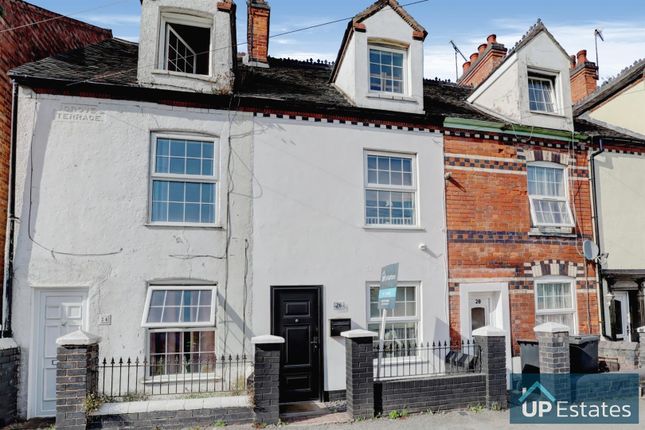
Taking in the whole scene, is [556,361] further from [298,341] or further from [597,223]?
[597,223]

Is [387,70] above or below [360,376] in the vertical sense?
above

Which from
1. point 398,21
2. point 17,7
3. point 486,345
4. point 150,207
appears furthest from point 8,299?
point 398,21

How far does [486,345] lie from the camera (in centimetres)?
864

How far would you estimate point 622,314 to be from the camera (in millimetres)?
12297

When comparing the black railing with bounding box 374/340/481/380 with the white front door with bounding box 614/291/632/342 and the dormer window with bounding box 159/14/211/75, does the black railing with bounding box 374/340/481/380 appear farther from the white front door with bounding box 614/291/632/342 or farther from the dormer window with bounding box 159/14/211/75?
the dormer window with bounding box 159/14/211/75

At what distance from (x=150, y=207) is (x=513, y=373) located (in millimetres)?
8239

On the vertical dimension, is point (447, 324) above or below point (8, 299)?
below

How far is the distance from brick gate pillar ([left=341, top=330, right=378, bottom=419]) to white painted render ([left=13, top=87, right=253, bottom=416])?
87.3 inches

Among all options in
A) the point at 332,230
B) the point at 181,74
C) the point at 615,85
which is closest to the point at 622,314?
the point at 615,85

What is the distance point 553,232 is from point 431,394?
5714mm

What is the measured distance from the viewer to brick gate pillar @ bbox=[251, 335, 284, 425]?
24.4 ft


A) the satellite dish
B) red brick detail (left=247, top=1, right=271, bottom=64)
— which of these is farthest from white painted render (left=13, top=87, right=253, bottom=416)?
the satellite dish

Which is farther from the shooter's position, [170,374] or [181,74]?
[181,74]

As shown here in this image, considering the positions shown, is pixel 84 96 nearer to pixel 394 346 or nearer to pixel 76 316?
pixel 76 316
